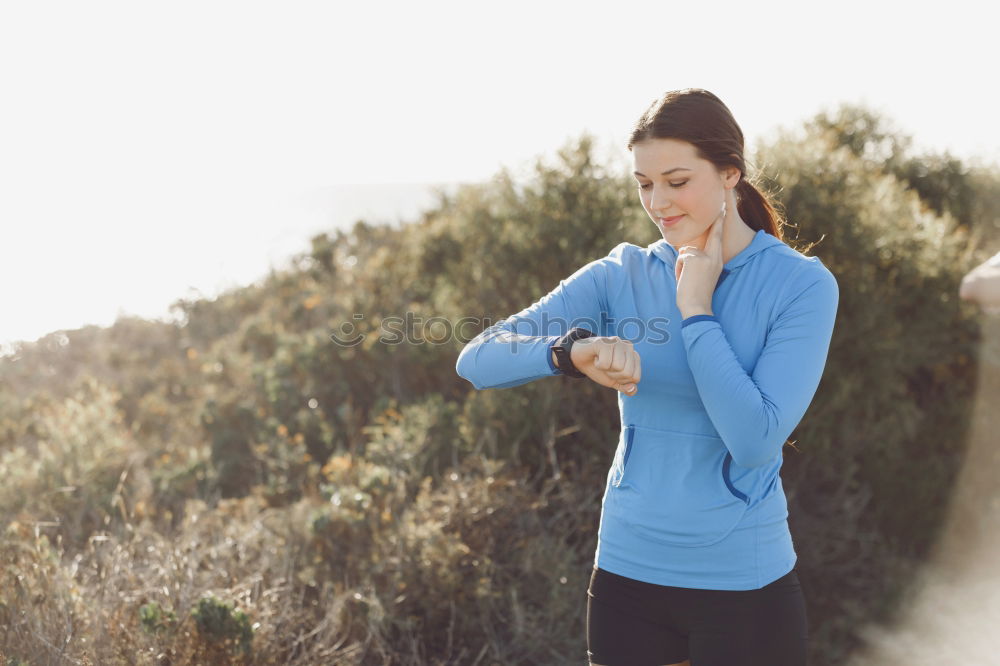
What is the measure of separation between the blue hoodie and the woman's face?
0.09m

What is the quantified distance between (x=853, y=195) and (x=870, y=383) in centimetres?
129

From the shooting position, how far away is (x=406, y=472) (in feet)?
17.5

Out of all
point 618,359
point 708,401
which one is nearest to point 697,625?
point 708,401

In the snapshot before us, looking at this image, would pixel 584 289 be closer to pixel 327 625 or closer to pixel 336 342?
pixel 327 625

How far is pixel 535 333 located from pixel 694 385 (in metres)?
0.43

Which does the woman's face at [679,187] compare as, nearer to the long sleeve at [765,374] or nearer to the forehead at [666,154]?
the forehead at [666,154]

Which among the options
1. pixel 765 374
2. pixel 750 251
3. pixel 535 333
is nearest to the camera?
pixel 765 374

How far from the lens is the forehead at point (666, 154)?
209 cm

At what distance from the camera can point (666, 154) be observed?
6.89ft

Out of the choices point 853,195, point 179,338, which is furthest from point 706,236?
point 179,338

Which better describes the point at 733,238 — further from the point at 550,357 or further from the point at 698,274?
the point at 550,357

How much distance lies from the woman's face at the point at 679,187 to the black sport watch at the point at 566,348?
0.38 meters

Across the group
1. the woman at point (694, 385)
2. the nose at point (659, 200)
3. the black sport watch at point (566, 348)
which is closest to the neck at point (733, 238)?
the woman at point (694, 385)

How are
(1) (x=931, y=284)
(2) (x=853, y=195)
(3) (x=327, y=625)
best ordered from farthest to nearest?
(1) (x=931, y=284)
(2) (x=853, y=195)
(3) (x=327, y=625)
